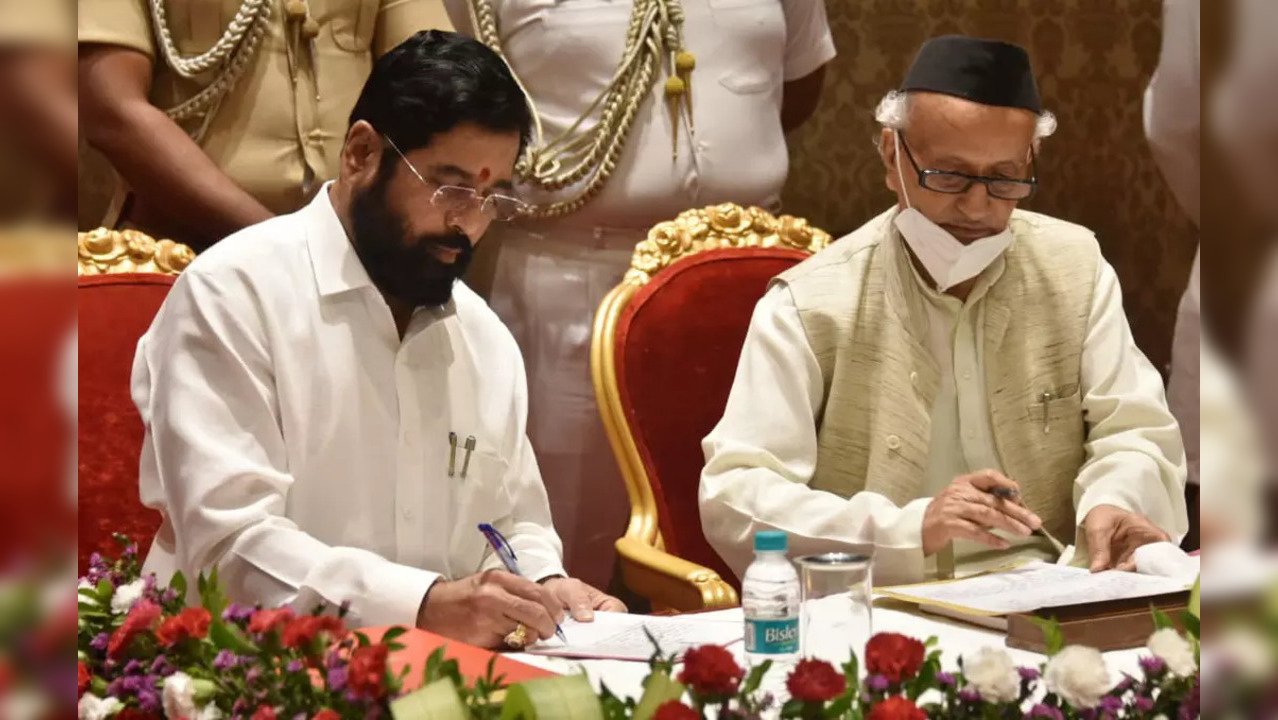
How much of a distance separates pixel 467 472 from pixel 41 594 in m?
1.76

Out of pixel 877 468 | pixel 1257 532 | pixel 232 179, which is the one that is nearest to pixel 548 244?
pixel 232 179

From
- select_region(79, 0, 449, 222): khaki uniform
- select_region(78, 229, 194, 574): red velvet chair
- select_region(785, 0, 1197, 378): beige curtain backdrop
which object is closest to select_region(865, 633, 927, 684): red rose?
select_region(78, 229, 194, 574): red velvet chair

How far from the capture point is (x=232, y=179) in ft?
9.05

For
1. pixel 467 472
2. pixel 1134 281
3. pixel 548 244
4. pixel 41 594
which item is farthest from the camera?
pixel 1134 281

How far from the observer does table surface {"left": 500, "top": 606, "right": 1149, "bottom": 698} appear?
4.86 ft

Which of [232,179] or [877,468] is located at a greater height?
[232,179]

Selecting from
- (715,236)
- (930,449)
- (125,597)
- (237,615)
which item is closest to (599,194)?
(715,236)

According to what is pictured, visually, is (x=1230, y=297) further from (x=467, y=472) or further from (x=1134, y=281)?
(x=1134, y=281)

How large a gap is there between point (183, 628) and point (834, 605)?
2.40 feet

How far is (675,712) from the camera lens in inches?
41.1

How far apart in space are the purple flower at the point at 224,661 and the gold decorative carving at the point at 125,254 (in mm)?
1377

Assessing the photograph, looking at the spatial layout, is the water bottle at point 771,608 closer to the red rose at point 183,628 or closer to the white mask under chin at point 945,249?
the red rose at point 183,628

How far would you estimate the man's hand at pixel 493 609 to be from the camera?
166 cm

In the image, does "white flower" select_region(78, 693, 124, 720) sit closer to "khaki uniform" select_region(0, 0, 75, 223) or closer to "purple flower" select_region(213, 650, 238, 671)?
"purple flower" select_region(213, 650, 238, 671)
